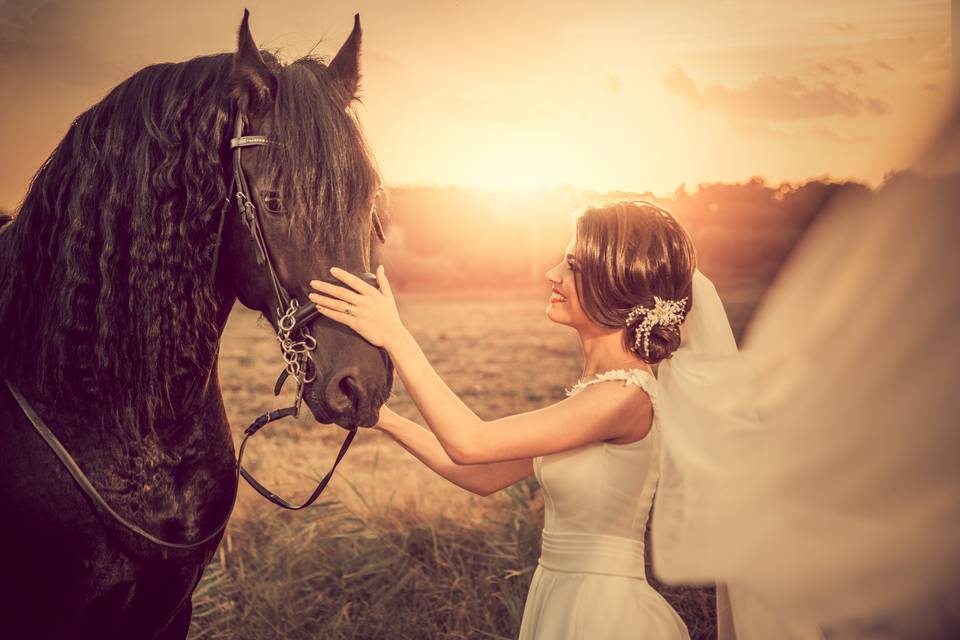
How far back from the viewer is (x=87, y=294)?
212 cm

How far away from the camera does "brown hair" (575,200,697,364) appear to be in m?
2.56

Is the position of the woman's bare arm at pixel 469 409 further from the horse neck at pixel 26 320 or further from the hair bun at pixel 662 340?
the horse neck at pixel 26 320

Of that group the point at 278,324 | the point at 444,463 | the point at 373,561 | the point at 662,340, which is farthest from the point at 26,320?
the point at 373,561

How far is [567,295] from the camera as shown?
273 cm

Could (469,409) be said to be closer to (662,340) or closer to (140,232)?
(662,340)

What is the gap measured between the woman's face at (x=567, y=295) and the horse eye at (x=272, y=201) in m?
1.02

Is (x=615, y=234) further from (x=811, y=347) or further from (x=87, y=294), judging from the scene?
(x=87, y=294)

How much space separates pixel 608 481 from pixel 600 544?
8.4 inches

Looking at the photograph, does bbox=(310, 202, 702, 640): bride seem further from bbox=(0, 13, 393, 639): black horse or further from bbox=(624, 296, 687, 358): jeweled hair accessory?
bbox=(0, 13, 393, 639): black horse

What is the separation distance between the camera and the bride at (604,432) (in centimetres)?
250

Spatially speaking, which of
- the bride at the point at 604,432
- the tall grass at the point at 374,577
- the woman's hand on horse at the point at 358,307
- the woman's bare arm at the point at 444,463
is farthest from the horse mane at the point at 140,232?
the tall grass at the point at 374,577

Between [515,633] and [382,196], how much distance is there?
253 cm

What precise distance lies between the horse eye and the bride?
0.75 m

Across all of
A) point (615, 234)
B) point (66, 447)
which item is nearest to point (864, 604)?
point (615, 234)
